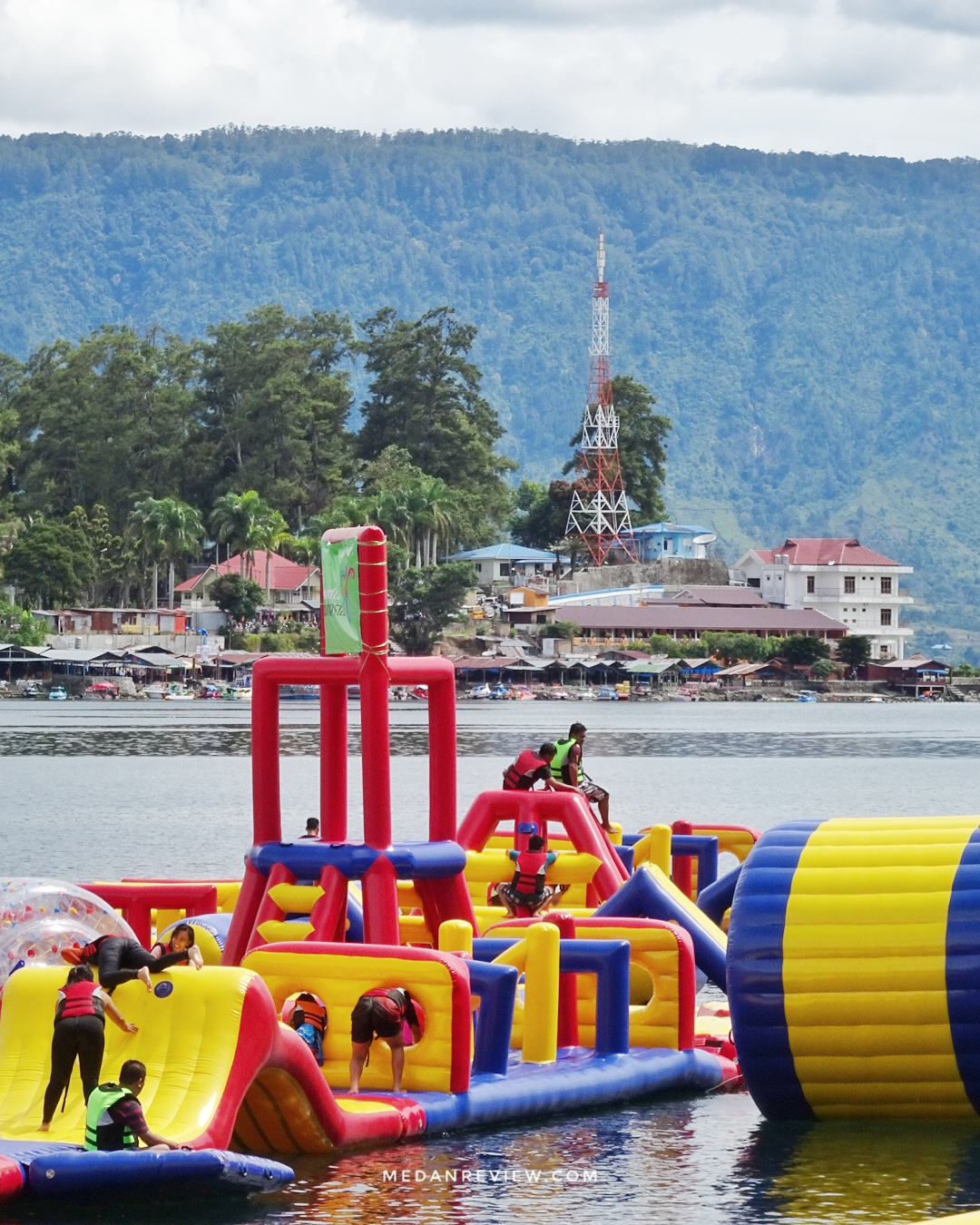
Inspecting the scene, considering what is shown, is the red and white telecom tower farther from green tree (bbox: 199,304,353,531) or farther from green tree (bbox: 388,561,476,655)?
green tree (bbox: 388,561,476,655)

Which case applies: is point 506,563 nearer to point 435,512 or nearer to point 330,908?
point 435,512

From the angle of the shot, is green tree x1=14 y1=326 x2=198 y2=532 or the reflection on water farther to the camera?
green tree x1=14 y1=326 x2=198 y2=532

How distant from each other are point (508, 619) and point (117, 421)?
3292 cm

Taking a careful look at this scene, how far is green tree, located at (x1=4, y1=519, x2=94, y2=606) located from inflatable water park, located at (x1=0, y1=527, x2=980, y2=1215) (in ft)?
425

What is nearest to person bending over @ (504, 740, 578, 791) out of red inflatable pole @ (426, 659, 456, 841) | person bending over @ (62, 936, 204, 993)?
red inflatable pole @ (426, 659, 456, 841)

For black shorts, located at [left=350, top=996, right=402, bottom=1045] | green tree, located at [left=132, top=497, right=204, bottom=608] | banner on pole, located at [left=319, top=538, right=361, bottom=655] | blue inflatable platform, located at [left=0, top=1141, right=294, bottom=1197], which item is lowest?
blue inflatable platform, located at [left=0, top=1141, right=294, bottom=1197]

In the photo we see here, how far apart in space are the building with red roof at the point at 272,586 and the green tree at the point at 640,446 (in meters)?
38.2

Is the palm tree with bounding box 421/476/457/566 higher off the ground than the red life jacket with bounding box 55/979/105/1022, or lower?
higher

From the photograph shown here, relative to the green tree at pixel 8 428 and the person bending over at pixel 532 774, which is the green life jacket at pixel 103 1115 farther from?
the green tree at pixel 8 428

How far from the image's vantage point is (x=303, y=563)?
527 ft

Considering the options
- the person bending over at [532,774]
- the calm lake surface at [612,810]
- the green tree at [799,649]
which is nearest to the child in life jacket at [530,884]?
the person bending over at [532,774]

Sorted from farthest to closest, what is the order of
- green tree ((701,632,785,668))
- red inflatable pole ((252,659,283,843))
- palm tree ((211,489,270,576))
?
green tree ((701,632,785,668)) → palm tree ((211,489,270,576)) → red inflatable pole ((252,659,283,843))

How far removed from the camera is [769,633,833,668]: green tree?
16388 cm

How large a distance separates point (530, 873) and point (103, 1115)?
836 centimetres
